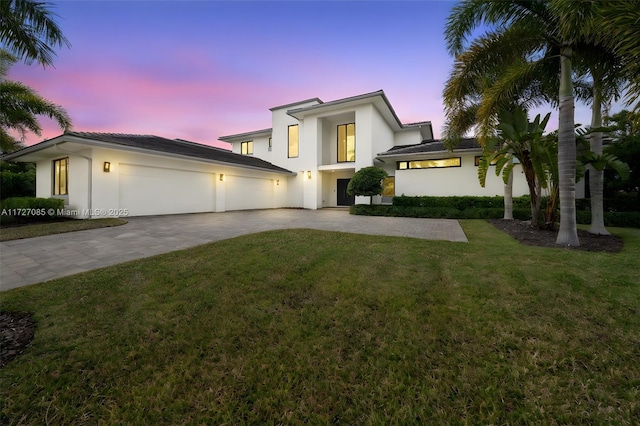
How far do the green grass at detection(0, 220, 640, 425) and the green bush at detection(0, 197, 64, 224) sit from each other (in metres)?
10.2

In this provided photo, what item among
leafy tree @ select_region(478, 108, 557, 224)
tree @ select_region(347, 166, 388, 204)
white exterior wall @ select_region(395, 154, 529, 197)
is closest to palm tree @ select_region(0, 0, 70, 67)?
tree @ select_region(347, 166, 388, 204)

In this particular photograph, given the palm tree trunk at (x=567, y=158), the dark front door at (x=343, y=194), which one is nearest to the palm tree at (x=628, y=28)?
the palm tree trunk at (x=567, y=158)

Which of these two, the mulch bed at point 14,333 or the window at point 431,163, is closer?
the mulch bed at point 14,333

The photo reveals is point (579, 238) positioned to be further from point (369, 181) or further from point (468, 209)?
point (369, 181)

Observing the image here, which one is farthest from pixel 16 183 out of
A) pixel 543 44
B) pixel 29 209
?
pixel 543 44

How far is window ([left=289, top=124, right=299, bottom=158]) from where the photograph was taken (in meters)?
19.7

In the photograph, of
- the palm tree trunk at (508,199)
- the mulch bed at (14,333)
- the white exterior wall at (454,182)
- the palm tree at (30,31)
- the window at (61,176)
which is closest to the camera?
the mulch bed at (14,333)

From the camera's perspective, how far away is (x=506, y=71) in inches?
281

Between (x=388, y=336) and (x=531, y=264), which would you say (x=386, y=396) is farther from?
(x=531, y=264)

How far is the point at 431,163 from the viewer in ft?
50.4

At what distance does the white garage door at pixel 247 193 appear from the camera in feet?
54.0

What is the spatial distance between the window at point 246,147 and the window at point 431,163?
46.6ft

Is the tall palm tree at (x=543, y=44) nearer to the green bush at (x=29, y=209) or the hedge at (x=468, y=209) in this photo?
the hedge at (x=468, y=209)

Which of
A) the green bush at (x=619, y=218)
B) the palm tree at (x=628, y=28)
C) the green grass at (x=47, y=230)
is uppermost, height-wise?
the palm tree at (x=628, y=28)
